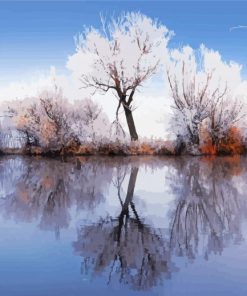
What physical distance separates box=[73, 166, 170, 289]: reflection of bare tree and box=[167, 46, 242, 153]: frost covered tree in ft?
50.4

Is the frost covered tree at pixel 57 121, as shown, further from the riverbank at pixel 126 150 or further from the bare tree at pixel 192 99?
the bare tree at pixel 192 99

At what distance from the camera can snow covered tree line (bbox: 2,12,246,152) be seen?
20516 mm

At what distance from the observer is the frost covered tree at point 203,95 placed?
2059cm

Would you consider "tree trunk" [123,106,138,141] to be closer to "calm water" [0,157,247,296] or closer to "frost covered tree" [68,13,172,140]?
"frost covered tree" [68,13,172,140]

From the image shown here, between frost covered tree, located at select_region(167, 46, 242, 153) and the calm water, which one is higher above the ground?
frost covered tree, located at select_region(167, 46, 242, 153)

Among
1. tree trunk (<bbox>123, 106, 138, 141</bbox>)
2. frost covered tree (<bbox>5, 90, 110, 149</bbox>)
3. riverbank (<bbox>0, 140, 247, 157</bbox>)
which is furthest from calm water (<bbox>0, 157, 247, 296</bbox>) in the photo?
tree trunk (<bbox>123, 106, 138, 141</bbox>)

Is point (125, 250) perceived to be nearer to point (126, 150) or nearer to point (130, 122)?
point (126, 150)

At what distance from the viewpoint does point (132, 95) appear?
21672 millimetres

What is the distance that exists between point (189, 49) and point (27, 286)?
60.3 feet

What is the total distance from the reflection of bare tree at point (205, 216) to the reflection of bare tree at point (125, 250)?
0.22 meters

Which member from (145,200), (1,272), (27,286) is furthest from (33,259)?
(145,200)

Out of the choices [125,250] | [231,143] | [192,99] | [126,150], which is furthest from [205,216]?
[231,143]

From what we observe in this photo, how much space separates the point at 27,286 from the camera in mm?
3154

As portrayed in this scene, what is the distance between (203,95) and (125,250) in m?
17.2
